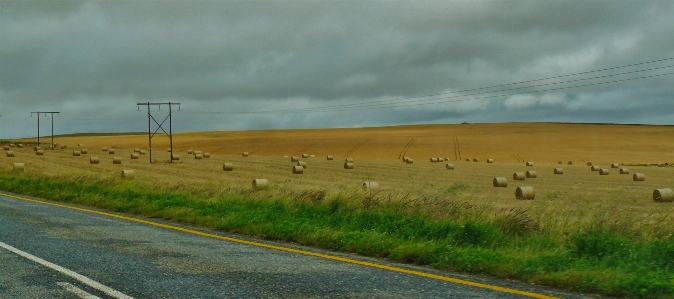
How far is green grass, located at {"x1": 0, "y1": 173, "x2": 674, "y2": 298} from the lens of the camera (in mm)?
8992

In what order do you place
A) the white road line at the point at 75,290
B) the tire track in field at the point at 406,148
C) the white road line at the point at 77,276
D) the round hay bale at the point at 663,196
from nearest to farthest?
the white road line at the point at 75,290, the white road line at the point at 77,276, the round hay bale at the point at 663,196, the tire track in field at the point at 406,148

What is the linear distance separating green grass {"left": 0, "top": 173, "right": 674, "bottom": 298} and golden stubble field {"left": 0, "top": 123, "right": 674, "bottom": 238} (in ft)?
4.63

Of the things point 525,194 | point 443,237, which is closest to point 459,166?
point 525,194

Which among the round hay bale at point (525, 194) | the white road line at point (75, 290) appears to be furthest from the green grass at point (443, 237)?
the round hay bale at point (525, 194)

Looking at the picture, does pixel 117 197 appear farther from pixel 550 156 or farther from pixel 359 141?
pixel 359 141

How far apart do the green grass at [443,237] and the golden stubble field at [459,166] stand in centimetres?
141

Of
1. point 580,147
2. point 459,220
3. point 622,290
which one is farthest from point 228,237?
point 580,147

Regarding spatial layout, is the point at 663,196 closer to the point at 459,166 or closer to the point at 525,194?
the point at 525,194

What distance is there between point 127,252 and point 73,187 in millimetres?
15707

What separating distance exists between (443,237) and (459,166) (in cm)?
4563

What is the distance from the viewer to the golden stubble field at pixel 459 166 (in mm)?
25422

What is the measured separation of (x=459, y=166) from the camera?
57.2 meters

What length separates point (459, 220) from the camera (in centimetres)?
1422

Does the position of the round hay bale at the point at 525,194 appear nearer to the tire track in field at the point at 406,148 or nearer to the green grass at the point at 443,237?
the green grass at the point at 443,237
